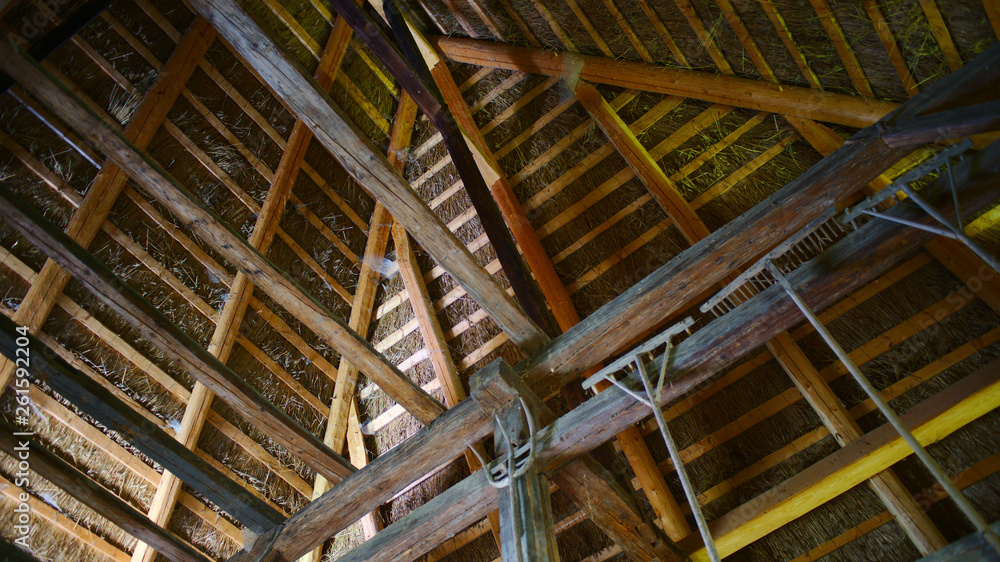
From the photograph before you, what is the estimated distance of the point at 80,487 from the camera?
243cm

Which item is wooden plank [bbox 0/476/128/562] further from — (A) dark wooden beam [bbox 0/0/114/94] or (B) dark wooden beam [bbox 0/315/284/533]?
(A) dark wooden beam [bbox 0/0/114/94]

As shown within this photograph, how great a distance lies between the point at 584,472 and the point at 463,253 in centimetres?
97

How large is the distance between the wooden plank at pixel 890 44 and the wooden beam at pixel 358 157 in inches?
83.2

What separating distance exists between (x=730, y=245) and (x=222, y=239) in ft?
6.49

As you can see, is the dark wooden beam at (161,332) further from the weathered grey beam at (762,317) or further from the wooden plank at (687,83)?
the wooden plank at (687,83)

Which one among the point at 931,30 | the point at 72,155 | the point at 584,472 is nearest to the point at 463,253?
the point at 584,472

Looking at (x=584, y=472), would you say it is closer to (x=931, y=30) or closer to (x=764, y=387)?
(x=764, y=387)

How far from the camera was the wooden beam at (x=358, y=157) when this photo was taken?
2.07m

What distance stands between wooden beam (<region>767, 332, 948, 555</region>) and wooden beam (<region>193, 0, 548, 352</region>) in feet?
4.62

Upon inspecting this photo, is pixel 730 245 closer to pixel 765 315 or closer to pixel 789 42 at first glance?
pixel 765 315

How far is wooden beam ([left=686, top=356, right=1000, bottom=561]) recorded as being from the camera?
2.48 m

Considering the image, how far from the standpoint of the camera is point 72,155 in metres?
3.16

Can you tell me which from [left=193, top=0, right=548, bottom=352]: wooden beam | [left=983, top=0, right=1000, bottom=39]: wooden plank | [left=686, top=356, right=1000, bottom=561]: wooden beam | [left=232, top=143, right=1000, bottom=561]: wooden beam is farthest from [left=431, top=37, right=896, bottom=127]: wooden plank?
[left=193, top=0, right=548, bottom=352]: wooden beam

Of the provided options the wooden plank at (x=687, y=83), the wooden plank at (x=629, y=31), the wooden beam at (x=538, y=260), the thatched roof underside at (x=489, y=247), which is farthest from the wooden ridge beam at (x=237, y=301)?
the wooden plank at (x=629, y=31)
